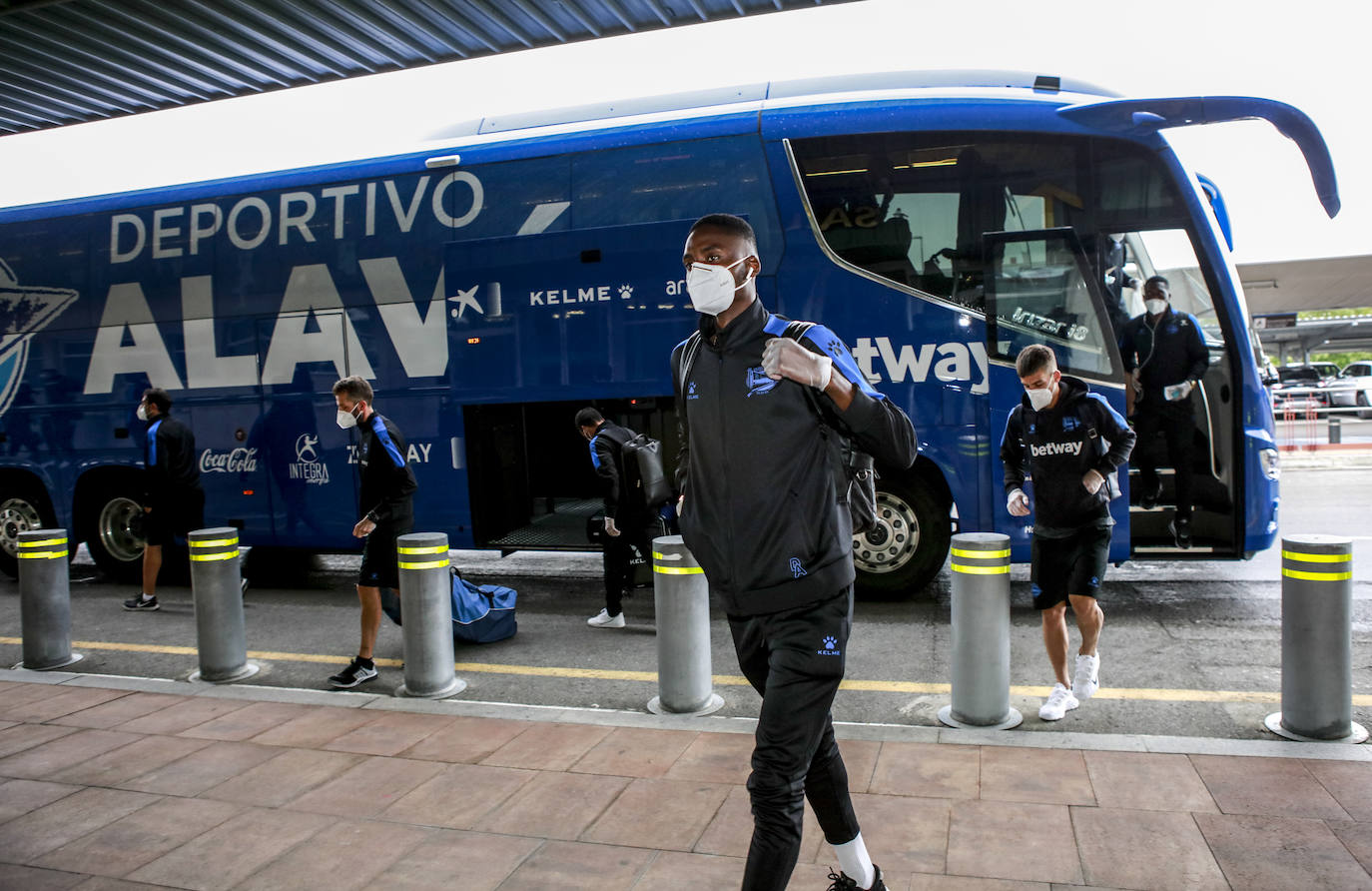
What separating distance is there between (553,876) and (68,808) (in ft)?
7.56

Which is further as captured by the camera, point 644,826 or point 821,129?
point 821,129

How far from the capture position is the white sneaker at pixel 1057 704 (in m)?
4.95

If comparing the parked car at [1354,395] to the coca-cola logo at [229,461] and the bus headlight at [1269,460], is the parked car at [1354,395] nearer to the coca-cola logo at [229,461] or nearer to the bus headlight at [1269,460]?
the bus headlight at [1269,460]

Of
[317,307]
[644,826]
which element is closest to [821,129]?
[317,307]

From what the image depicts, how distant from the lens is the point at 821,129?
24.4ft

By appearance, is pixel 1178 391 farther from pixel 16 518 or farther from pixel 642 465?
pixel 16 518

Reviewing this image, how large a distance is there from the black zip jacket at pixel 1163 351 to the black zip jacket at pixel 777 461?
5255mm

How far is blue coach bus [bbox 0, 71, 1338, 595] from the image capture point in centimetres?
712

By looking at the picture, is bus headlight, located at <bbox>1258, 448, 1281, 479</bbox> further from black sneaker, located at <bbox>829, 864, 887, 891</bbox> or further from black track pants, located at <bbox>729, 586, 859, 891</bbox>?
black track pants, located at <bbox>729, 586, 859, 891</bbox>

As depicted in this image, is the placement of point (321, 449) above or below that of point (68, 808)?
above

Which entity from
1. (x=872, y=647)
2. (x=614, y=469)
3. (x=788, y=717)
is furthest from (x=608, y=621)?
(x=788, y=717)

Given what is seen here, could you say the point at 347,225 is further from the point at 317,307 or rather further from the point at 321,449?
the point at 321,449

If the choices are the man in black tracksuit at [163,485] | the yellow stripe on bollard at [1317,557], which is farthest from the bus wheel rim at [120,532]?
the yellow stripe on bollard at [1317,557]

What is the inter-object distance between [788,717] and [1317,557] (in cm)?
307
